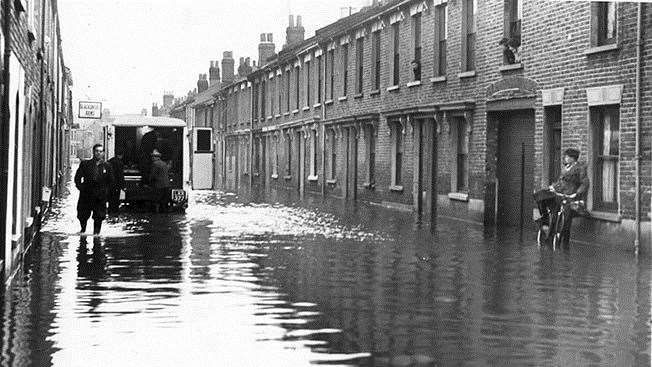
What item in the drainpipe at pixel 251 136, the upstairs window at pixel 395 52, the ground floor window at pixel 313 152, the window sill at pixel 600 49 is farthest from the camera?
the drainpipe at pixel 251 136

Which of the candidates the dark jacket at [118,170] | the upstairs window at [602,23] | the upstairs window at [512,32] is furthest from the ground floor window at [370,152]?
the upstairs window at [602,23]

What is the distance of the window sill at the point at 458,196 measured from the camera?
25.8 m

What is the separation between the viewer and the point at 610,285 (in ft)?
40.9

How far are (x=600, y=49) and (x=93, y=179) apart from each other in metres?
9.21

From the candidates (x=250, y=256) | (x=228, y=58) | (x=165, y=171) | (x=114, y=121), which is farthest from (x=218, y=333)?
(x=228, y=58)

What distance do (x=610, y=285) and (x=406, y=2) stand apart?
1907cm

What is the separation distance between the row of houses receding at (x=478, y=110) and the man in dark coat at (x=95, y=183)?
324 inches

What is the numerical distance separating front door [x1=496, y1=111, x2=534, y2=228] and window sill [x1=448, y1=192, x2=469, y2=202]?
6.03 feet

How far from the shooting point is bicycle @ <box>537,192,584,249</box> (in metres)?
17.9

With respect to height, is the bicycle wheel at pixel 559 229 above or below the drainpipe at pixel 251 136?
below

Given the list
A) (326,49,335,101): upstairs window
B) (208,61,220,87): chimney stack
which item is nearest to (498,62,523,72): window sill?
(326,49,335,101): upstairs window

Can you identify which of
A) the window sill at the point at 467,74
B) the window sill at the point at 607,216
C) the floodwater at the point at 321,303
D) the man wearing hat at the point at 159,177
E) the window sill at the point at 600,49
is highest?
the window sill at the point at 467,74

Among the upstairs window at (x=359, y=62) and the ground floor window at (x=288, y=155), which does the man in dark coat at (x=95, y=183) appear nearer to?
the upstairs window at (x=359, y=62)

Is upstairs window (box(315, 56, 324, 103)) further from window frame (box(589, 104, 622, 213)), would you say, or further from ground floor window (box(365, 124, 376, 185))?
window frame (box(589, 104, 622, 213))
